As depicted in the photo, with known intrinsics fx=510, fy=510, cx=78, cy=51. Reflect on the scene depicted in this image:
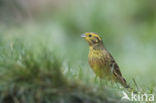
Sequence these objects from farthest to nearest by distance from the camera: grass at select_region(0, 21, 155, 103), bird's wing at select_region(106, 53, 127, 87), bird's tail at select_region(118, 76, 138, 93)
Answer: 1. bird's wing at select_region(106, 53, 127, 87)
2. bird's tail at select_region(118, 76, 138, 93)
3. grass at select_region(0, 21, 155, 103)

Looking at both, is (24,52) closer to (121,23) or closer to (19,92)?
(19,92)

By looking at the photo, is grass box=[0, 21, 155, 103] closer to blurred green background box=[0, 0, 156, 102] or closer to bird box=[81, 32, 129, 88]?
bird box=[81, 32, 129, 88]

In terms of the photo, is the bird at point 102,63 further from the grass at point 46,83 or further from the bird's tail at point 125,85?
the grass at point 46,83

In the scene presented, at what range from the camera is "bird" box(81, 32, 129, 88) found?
16.6 ft

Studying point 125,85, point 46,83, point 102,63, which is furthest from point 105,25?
point 46,83

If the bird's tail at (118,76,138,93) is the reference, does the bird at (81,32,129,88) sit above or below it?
above

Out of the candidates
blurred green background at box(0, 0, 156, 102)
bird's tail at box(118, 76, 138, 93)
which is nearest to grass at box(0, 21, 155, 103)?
bird's tail at box(118, 76, 138, 93)

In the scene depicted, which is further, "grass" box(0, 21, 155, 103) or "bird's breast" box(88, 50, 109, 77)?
"bird's breast" box(88, 50, 109, 77)

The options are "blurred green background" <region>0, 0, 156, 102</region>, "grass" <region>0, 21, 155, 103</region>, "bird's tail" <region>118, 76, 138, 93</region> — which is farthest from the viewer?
"blurred green background" <region>0, 0, 156, 102</region>

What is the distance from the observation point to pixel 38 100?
460cm

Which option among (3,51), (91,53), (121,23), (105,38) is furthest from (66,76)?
(121,23)

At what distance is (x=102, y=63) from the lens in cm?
529

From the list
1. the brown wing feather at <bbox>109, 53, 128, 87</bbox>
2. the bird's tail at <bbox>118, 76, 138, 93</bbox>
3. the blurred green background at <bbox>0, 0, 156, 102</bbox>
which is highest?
the blurred green background at <bbox>0, 0, 156, 102</bbox>

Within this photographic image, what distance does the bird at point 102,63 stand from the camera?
199 inches
